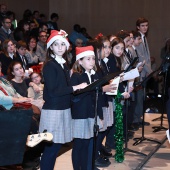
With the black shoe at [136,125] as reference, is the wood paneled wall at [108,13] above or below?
above

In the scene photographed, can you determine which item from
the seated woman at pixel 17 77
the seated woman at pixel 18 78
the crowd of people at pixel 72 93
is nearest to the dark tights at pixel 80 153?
the crowd of people at pixel 72 93

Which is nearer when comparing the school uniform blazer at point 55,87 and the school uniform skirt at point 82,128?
the school uniform blazer at point 55,87

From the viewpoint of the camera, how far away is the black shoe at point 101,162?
565cm

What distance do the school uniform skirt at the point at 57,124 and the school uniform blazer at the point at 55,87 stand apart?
47 mm

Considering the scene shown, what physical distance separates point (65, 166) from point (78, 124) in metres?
1.20

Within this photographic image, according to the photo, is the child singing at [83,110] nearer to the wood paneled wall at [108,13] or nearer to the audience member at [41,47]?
the audience member at [41,47]

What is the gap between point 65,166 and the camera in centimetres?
565

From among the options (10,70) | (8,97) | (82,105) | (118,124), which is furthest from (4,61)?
(82,105)

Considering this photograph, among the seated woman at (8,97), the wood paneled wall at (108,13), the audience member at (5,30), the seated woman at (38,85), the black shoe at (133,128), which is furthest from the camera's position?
the wood paneled wall at (108,13)

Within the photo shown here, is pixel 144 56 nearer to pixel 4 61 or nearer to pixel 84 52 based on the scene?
pixel 4 61

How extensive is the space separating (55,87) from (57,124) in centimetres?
34

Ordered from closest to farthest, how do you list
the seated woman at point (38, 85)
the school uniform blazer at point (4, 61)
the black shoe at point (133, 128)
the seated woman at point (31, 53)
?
the seated woman at point (38, 85), the school uniform blazer at point (4, 61), the black shoe at point (133, 128), the seated woman at point (31, 53)

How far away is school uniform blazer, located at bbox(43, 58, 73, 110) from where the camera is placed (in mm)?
4359

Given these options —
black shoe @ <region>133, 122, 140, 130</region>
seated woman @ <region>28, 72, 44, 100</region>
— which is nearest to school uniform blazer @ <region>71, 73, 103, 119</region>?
seated woman @ <region>28, 72, 44, 100</region>
